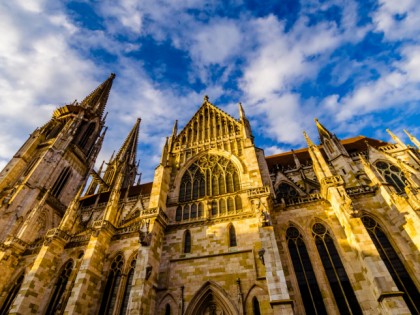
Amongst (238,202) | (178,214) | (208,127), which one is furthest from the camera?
(208,127)

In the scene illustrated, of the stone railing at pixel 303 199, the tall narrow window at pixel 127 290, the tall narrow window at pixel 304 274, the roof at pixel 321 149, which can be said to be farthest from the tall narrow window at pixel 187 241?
the roof at pixel 321 149

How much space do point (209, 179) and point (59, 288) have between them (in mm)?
10569

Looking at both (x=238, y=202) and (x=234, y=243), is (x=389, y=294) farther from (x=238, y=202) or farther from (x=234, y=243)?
(x=238, y=202)

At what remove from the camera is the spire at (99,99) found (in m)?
35.2

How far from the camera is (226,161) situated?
17.2 meters

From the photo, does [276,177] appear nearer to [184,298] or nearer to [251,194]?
[251,194]

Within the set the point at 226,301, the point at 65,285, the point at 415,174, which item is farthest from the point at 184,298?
the point at 415,174

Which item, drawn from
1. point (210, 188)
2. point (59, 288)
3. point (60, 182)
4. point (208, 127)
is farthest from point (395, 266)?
point (60, 182)

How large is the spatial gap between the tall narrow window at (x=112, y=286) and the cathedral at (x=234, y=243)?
55mm

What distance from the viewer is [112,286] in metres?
13.1

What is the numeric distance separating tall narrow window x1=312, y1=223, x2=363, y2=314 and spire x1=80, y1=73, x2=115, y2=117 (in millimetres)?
32576

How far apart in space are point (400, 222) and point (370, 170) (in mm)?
3131

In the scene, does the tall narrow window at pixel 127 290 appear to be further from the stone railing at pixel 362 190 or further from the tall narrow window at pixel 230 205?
the stone railing at pixel 362 190

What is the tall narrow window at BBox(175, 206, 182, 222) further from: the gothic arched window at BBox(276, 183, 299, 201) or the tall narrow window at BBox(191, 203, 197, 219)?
the gothic arched window at BBox(276, 183, 299, 201)
